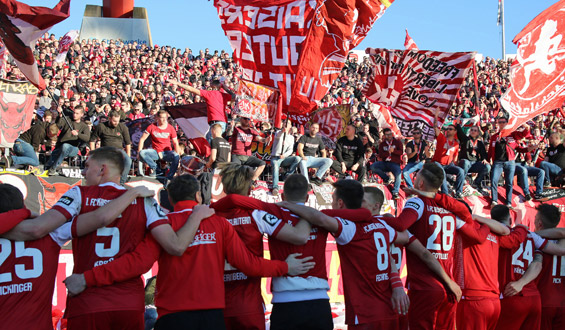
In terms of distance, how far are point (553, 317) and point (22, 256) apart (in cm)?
599

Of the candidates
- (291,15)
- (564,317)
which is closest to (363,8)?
(291,15)

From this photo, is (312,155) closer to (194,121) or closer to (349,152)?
(349,152)

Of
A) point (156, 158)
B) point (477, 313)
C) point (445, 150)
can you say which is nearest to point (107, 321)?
point (477, 313)

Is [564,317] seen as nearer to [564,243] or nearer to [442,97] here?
[564,243]

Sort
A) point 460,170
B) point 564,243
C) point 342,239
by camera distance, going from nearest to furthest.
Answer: point 342,239 → point 564,243 → point 460,170

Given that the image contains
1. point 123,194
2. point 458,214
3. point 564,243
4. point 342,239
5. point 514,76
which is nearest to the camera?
point 123,194

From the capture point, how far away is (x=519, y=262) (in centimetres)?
625

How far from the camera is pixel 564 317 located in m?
6.60

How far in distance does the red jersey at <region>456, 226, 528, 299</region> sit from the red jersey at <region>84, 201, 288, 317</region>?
8.73 ft

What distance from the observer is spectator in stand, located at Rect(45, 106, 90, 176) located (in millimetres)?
11278

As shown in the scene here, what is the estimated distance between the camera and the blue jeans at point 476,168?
49.4ft

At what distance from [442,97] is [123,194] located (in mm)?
11176

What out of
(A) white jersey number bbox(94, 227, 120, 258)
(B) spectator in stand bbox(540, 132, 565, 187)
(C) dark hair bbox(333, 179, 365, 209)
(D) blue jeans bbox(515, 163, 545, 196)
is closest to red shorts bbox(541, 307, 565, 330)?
(C) dark hair bbox(333, 179, 365, 209)

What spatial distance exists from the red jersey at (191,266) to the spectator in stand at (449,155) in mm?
11120
